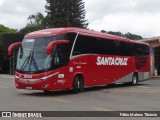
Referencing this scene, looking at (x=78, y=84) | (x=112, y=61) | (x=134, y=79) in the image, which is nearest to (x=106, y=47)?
(x=112, y=61)

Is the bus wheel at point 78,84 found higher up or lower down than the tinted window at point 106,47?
lower down

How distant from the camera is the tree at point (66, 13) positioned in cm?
7469

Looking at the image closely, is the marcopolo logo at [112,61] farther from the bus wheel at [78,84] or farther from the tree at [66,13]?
the tree at [66,13]

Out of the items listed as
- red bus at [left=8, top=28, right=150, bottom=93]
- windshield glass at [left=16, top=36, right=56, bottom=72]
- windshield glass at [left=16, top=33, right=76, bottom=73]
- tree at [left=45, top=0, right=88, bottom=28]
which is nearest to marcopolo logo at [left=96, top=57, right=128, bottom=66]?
red bus at [left=8, top=28, right=150, bottom=93]

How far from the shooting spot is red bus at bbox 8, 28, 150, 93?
20719mm

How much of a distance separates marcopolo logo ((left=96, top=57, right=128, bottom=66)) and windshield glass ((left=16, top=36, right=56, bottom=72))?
539cm

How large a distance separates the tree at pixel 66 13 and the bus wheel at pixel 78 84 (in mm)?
50862

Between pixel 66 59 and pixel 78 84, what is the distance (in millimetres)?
1949

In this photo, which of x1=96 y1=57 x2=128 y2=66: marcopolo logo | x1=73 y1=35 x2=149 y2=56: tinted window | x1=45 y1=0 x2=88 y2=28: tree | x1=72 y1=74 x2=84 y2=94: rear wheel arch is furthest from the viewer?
x1=45 y1=0 x2=88 y2=28: tree

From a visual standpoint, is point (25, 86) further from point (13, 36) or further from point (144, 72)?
point (13, 36)

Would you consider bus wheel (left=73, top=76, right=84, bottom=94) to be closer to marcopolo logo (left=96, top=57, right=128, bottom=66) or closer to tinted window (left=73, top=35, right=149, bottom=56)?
tinted window (left=73, top=35, right=149, bottom=56)

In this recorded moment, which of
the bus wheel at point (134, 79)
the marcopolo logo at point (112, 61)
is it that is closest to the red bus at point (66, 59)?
the marcopolo logo at point (112, 61)

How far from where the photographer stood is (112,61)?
27.7 m

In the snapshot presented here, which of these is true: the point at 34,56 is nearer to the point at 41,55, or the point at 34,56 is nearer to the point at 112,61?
the point at 41,55
